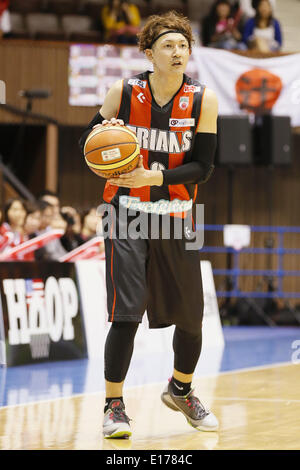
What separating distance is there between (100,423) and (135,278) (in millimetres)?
1036

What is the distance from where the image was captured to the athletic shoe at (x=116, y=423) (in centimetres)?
413

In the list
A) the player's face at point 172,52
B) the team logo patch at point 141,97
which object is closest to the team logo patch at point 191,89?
the player's face at point 172,52

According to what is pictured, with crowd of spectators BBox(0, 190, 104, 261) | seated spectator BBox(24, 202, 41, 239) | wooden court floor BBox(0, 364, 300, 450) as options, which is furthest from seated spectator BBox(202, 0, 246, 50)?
wooden court floor BBox(0, 364, 300, 450)

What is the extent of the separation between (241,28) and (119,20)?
2389 mm

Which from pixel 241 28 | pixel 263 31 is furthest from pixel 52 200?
pixel 241 28

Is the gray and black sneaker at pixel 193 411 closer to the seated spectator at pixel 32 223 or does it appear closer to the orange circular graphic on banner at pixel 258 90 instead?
the seated spectator at pixel 32 223

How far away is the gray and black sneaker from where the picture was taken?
4449 millimetres

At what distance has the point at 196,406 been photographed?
4.54 meters

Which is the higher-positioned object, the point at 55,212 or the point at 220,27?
the point at 220,27

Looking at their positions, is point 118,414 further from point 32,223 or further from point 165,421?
point 32,223

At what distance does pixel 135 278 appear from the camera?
4191mm

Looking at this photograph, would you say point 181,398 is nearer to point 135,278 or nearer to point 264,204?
point 135,278

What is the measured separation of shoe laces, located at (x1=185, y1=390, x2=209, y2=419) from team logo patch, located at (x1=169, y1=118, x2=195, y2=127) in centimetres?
153

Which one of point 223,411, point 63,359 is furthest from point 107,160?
point 63,359
